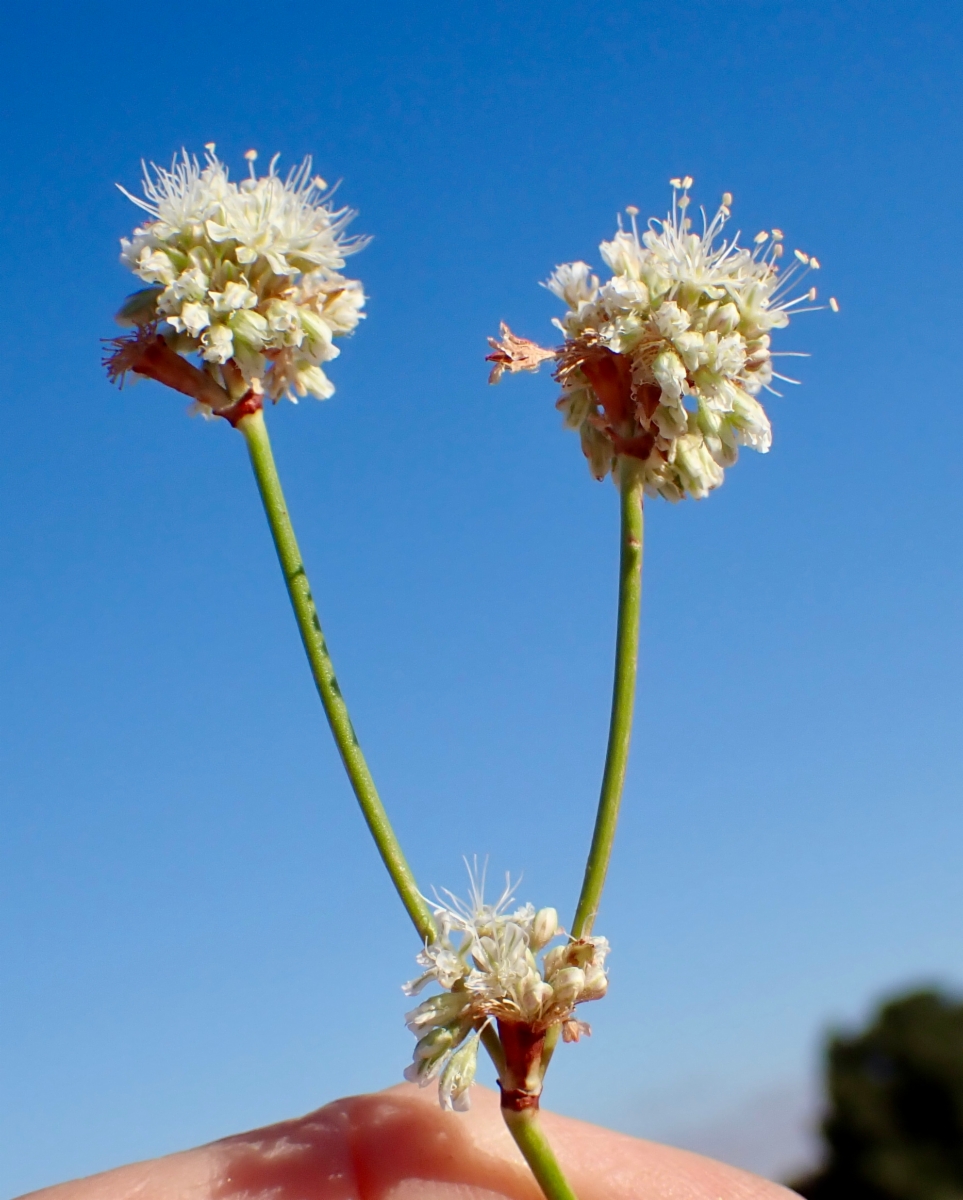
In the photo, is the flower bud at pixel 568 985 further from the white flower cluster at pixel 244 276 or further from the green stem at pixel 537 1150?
the white flower cluster at pixel 244 276

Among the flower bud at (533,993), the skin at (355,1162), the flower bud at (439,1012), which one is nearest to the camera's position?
the flower bud at (533,993)

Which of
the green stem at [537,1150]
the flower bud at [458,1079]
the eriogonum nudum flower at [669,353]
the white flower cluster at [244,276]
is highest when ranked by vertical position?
the white flower cluster at [244,276]

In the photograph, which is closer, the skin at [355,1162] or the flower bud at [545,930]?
the flower bud at [545,930]

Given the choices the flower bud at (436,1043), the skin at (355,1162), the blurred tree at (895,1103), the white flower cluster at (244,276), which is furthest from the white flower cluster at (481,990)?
the blurred tree at (895,1103)

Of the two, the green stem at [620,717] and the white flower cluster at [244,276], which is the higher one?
the white flower cluster at [244,276]

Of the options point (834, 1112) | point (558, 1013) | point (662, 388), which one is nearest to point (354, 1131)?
point (558, 1013)

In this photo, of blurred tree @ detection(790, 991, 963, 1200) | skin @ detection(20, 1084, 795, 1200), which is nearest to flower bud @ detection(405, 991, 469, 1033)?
skin @ detection(20, 1084, 795, 1200)

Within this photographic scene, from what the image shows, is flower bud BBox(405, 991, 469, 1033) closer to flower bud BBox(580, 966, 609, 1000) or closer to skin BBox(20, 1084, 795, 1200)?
flower bud BBox(580, 966, 609, 1000)

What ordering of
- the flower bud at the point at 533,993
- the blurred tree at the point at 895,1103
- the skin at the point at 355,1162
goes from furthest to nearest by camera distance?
the blurred tree at the point at 895,1103, the skin at the point at 355,1162, the flower bud at the point at 533,993
